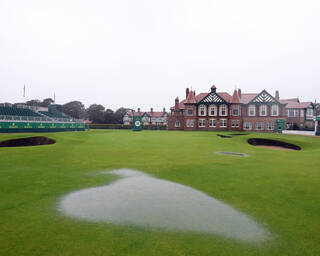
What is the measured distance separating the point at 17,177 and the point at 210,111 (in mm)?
52822

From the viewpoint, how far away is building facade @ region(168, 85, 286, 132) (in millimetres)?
54219

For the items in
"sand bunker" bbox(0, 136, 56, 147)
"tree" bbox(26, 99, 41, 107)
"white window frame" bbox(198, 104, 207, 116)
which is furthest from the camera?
"tree" bbox(26, 99, 41, 107)

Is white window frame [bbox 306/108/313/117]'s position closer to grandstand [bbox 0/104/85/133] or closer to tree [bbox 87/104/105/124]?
grandstand [bbox 0/104/85/133]

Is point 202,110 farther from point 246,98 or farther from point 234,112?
point 246,98

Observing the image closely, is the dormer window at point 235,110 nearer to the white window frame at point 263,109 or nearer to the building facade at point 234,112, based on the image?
the building facade at point 234,112

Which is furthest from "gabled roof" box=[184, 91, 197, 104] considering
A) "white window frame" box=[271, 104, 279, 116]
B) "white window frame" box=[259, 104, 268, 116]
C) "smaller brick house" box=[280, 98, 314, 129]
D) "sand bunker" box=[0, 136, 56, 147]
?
"sand bunker" box=[0, 136, 56, 147]

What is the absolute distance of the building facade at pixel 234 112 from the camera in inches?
2135

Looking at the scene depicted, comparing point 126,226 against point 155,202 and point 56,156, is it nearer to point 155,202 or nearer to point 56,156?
point 155,202

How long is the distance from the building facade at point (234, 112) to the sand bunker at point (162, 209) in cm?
5088

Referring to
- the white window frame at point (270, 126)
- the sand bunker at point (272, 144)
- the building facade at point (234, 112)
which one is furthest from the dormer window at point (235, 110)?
the sand bunker at point (272, 144)

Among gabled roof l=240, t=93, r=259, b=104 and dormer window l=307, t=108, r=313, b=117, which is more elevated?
gabled roof l=240, t=93, r=259, b=104

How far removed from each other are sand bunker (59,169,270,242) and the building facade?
2003 inches

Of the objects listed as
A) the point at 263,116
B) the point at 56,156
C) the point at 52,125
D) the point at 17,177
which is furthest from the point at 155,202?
the point at 263,116

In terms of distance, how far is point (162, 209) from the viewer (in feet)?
22.2
